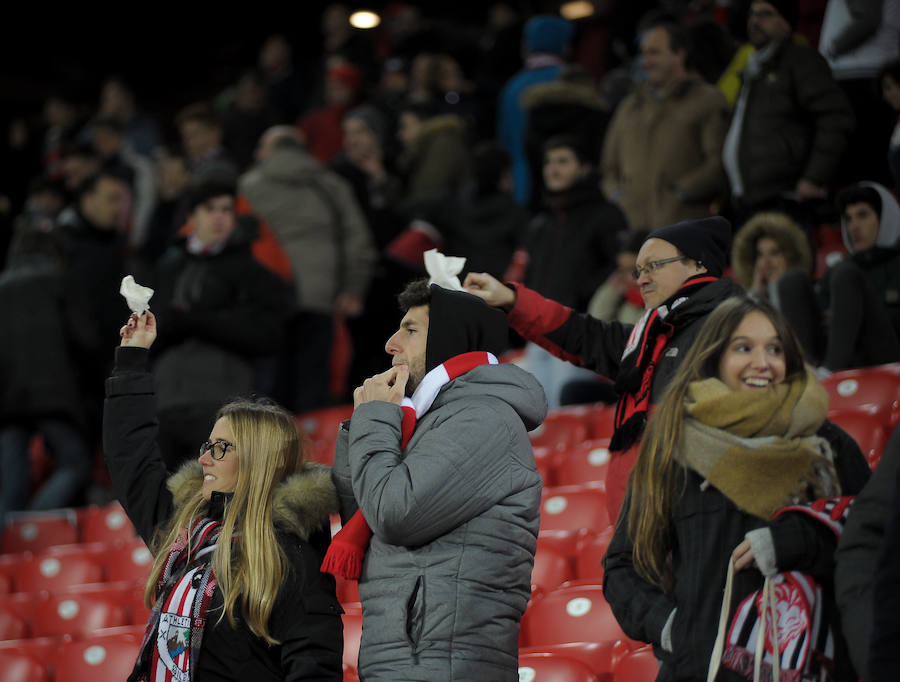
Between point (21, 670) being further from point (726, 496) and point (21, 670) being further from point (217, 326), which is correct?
point (726, 496)

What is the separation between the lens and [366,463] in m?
2.71

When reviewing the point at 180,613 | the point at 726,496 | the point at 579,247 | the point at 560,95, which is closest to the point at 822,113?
the point at 579,247

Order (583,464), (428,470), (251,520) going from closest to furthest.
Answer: (428,470)
(251,520)
(583,464)

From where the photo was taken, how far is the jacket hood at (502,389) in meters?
2.82

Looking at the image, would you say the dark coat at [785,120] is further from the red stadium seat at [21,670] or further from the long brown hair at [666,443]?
the red stadium seat at [21,670]

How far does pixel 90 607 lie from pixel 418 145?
4.79m

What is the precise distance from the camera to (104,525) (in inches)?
250

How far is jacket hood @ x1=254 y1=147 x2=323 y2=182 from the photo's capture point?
7367mm

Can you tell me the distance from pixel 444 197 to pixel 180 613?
512 centimetres

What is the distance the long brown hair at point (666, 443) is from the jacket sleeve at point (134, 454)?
46.2 inches

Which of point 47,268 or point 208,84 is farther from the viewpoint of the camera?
point 208,84

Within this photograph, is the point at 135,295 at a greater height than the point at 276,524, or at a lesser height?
greater

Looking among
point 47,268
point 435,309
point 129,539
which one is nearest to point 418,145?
point 47,268

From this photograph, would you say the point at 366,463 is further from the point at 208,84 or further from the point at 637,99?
the point at 208,84
